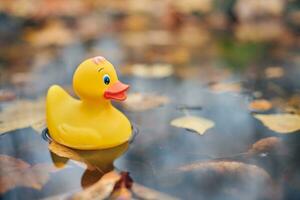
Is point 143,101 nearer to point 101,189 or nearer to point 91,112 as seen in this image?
point 91,112

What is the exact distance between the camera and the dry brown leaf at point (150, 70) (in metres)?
1.93

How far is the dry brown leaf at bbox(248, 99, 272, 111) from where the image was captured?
1516 mm

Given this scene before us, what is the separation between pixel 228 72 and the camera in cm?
193

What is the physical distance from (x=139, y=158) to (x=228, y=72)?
2.72 feet

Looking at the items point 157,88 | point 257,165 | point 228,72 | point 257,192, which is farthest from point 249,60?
point 257,192

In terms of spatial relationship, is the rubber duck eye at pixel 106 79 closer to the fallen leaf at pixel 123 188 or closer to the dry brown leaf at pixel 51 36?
the fallen leaf at pixel 123 188

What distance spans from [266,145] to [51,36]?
5.45ft

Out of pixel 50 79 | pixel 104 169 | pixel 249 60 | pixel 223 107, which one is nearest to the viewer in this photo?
pixel 104 169

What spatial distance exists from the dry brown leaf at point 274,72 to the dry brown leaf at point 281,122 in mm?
452

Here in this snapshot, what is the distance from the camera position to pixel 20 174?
1.14 m

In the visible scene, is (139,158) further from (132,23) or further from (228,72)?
(132,23)

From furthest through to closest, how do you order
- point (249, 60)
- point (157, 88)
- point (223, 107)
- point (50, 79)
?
point (249, 60), point (50, 79), point (157, 88), point (223, 107)

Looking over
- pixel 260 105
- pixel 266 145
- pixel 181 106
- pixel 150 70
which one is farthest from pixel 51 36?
pixel 266 145

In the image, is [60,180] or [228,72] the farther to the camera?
[228,72]
